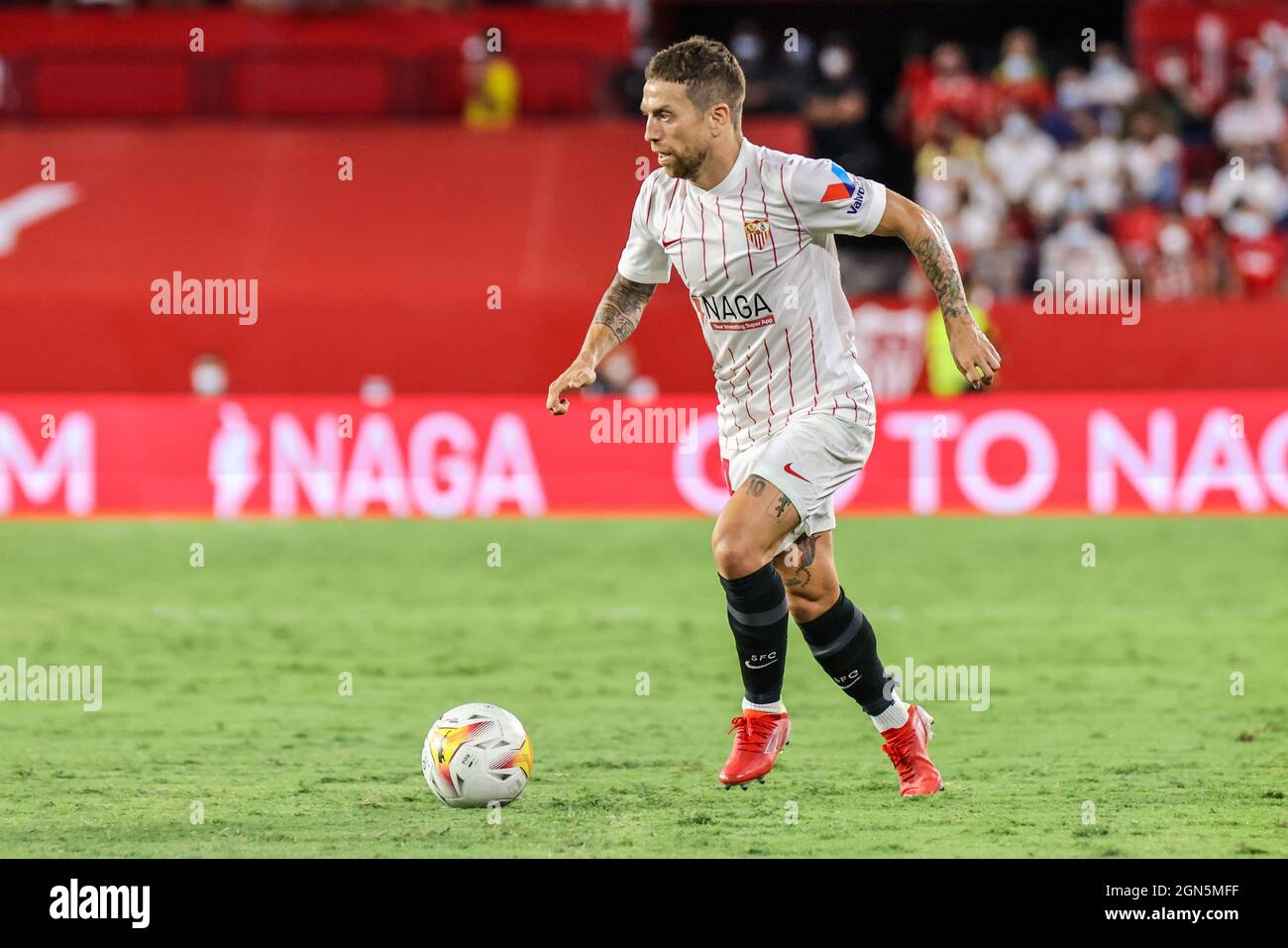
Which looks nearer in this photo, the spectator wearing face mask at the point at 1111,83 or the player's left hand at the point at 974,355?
the player's left hand at the point at 974,355

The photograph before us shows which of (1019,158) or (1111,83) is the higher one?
(1111,83)

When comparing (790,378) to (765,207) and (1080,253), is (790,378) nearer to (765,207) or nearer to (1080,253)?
(765,207)

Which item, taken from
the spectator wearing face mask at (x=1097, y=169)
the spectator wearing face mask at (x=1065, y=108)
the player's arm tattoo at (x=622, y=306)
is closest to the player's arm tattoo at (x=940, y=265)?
the player's arm tattoo at (x=622, y=306)

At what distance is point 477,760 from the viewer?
677 cm

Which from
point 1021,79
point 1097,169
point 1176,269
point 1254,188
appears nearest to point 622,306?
point 1176,269

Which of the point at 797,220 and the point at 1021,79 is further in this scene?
the point at 1021,79

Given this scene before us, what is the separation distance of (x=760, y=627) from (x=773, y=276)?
1225 mm

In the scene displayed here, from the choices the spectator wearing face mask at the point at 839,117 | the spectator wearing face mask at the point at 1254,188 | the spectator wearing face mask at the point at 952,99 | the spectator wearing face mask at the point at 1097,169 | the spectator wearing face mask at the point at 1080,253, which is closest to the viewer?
the spectator wearing face mask at the point at 1080,253

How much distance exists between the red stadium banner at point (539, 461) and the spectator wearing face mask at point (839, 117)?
5.28 meters

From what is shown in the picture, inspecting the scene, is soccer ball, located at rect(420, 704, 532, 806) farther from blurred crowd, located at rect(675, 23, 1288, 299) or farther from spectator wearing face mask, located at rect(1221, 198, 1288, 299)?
spectator wearing face mask, located at rect(1221, 198, 1288, 299)

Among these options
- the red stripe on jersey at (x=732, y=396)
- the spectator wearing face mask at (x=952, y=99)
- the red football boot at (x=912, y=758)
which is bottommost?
the red football boot at (x=912, y=758)

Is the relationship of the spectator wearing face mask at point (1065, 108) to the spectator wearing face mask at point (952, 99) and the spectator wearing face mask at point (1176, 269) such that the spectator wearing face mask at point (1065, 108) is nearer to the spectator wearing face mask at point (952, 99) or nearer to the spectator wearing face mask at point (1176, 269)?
the spectator wearing face mask at point (952, 99)

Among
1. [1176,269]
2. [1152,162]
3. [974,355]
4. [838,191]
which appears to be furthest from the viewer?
[1152,162]

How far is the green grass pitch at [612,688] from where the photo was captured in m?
6.45
